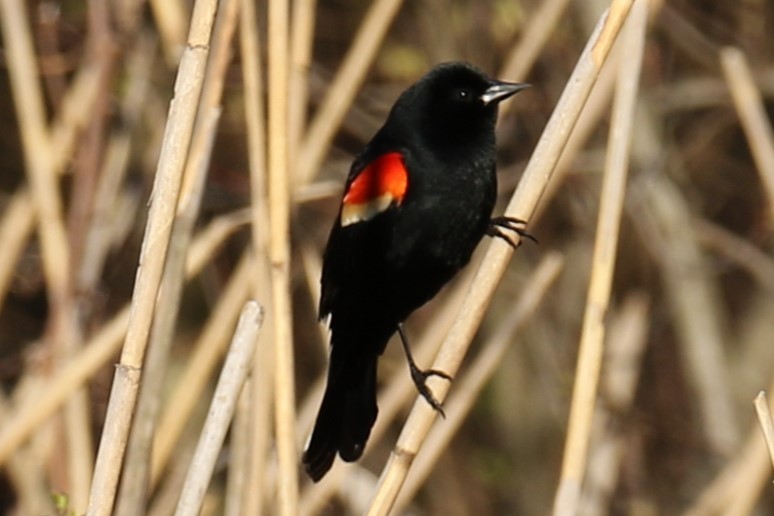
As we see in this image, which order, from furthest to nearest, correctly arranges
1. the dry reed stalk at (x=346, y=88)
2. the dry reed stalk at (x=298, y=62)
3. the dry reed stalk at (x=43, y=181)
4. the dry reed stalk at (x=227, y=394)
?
the dry reed stalk at (x=43, y=181)
the dry reed stalk at (x=346, y=88)
the dry reed stalk at (x=298, y=62)
the dry reed stalk at (x=227, y=394)

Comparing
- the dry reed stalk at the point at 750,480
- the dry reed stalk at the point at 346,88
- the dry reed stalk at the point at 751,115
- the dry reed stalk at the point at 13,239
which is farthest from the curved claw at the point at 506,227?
the dry reed stalk at the point at 13,239

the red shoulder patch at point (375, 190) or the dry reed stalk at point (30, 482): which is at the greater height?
the red shoulder patch at point (375, 190)

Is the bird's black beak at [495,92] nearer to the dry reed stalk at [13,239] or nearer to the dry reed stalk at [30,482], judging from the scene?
the dry reed stalk at [30,482]

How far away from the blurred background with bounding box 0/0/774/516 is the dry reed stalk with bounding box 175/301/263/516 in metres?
1.10

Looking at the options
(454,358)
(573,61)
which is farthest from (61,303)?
(573,61)

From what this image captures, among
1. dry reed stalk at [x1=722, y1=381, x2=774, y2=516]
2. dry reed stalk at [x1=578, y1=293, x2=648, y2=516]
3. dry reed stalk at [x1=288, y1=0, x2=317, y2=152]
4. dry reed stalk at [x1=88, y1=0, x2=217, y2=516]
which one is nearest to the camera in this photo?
dry reed stalk at [x1=88, y1=0, x2=217, y2=516]

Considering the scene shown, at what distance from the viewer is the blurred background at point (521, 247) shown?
11.2ft

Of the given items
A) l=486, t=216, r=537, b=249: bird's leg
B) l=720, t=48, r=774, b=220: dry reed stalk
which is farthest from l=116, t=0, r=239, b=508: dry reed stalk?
l=720, t=48, r=774, b=220: dry reed stalk

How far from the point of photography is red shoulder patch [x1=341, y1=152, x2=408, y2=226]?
238cm

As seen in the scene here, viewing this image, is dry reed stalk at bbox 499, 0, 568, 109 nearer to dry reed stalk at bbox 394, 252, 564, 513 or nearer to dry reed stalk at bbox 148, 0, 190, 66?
dry reed stalk at bbox 394, 252, 564, 513

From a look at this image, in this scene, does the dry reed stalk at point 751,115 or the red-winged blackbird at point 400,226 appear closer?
the red-winged blackbird at point 400,226

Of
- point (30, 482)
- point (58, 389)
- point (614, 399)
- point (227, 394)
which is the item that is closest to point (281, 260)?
point (227, 394)

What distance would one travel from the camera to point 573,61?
4234 millimetres

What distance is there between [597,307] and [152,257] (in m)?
0.72
